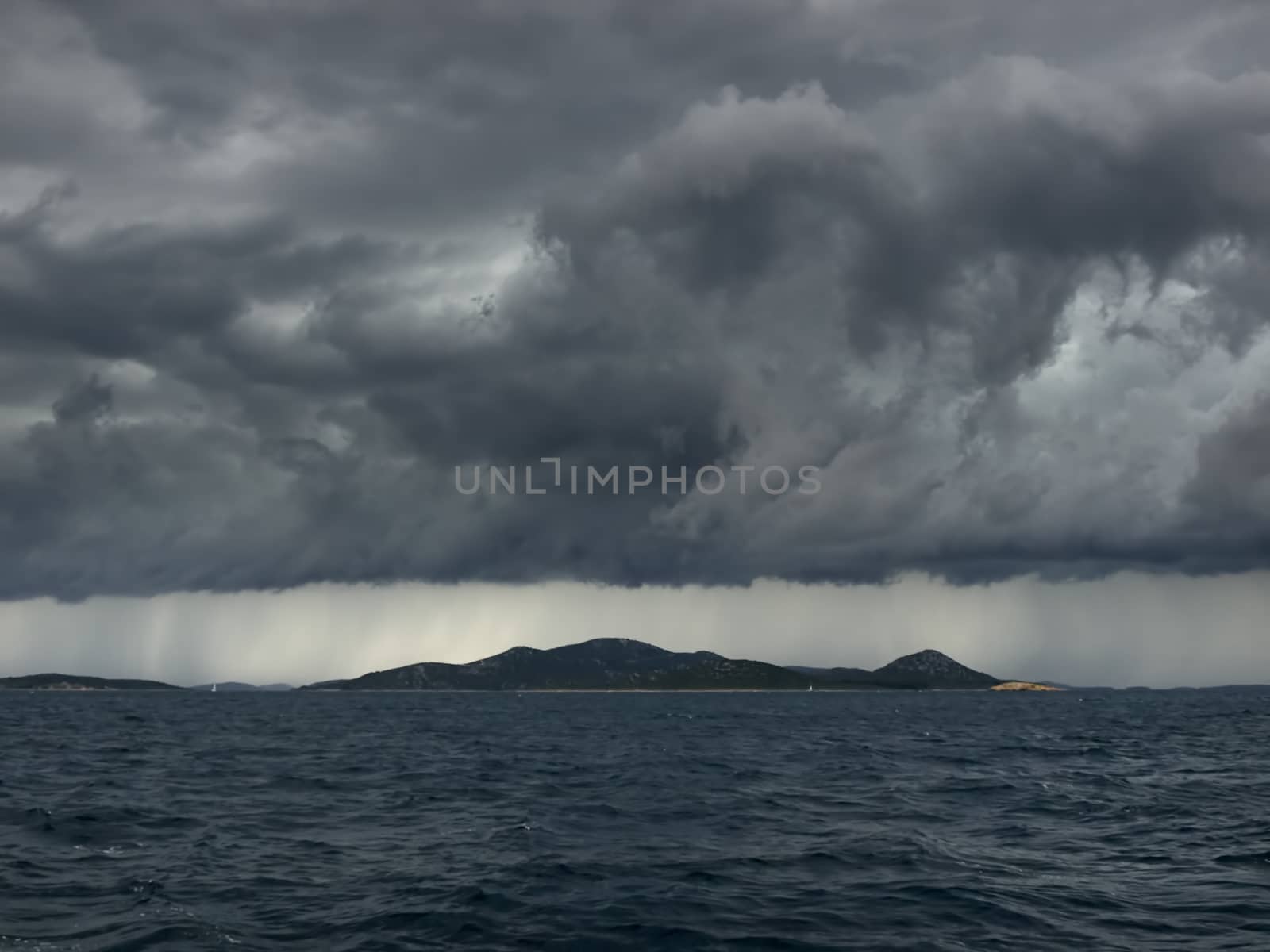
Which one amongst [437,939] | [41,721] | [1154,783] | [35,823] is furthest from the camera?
[41,721]

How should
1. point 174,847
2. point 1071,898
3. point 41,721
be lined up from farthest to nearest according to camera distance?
point 41,721 → point 174,847 → point 1071,898

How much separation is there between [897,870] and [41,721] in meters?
138

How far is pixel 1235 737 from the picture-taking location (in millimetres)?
100625

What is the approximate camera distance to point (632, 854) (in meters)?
33.8

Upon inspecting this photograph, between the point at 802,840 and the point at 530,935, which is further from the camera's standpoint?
the point at 802,840

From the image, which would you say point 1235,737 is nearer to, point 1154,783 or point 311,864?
point 1154,783

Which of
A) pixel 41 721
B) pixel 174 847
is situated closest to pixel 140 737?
pixel 41 721

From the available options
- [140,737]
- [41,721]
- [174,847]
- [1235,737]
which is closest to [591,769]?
[174,847]

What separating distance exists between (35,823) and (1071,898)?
123 feet

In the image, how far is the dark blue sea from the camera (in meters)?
24.5

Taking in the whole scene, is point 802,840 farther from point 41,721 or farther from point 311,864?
point 41,721

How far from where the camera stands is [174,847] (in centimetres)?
3469

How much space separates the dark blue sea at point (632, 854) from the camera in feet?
80.4

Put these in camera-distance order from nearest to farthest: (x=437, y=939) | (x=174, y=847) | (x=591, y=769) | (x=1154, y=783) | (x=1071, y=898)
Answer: (x=437, y=939) < (x=1071, y=898) < (x=174, y=847) < (x=1154, y=783) < (x=591, y=769)
